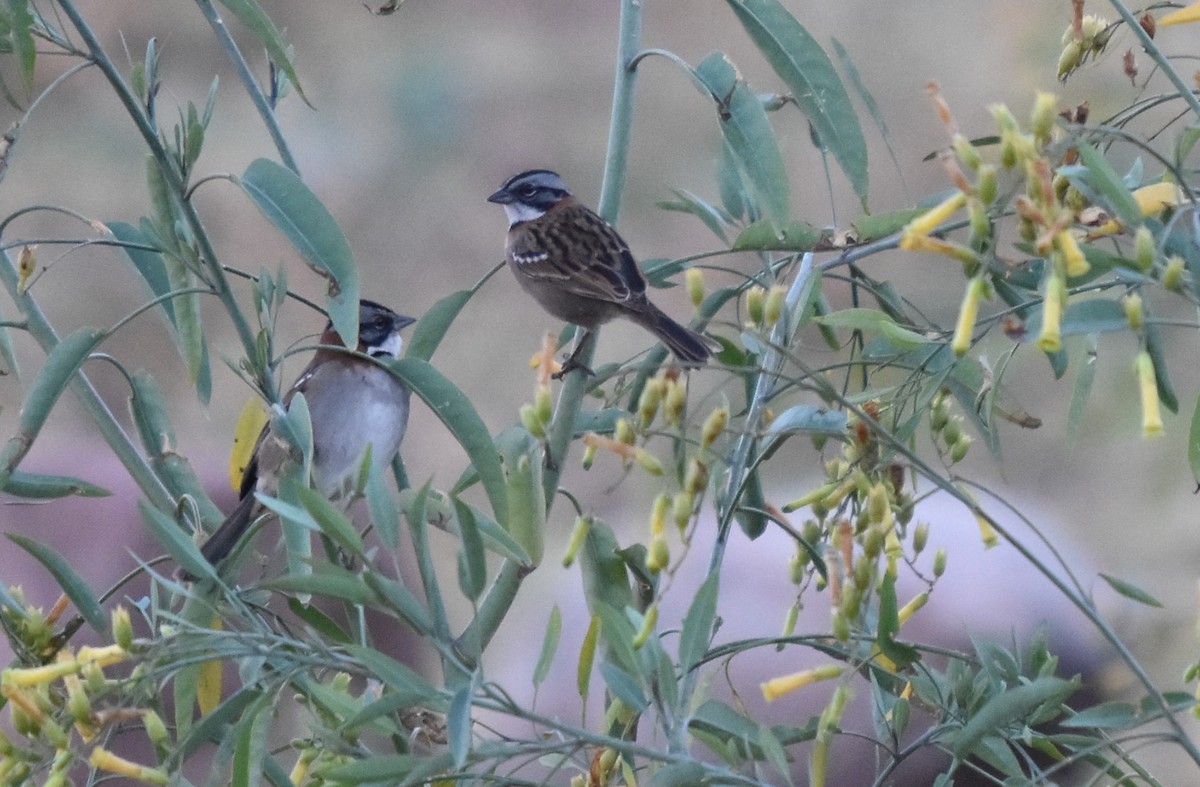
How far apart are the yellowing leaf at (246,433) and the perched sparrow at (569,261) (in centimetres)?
38

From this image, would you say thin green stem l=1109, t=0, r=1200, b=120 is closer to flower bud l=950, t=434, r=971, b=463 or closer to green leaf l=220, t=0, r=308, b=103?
flower bud l=950, t=434, r=971, b=463

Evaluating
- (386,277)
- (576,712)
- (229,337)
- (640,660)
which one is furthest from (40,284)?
(640,660)

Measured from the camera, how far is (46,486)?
1018 mm

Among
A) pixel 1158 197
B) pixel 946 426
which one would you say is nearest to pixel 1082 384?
pixel 946 426

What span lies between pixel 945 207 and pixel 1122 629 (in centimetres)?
227

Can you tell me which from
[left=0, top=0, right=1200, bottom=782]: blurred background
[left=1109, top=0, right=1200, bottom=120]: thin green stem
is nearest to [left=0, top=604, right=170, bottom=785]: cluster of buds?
[left=1109, top=0, right=1200, bottom=120]: thin green stem

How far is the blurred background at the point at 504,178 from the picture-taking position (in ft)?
8.87

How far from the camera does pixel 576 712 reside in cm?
229

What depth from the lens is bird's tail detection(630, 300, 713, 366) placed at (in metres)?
1.22

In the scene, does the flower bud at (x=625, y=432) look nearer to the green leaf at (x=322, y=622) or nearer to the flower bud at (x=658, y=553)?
the flower bud at (x=658, y=553)

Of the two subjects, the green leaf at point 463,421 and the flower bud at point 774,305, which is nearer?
the flower bud at point 774,305

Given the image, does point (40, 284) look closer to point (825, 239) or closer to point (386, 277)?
point (386, 277)

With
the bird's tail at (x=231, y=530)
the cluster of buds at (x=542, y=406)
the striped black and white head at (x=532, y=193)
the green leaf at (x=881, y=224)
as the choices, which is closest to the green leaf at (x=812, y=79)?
the green leaf at (x=881, y=224)

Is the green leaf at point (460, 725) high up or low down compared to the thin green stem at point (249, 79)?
down
